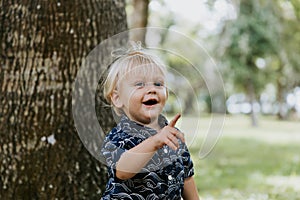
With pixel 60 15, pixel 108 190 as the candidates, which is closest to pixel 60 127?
pixel 60 15

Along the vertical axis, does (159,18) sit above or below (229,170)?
above

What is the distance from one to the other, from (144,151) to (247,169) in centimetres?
677

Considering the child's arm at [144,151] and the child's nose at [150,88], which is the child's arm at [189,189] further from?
the child's nose at [150,88]

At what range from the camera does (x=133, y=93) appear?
252 centimetres

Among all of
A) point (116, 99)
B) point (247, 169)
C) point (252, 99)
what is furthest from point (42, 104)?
point (252, 99)

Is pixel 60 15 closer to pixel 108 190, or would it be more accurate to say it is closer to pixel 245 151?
pixel 108 190

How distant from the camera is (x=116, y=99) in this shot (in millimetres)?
2635

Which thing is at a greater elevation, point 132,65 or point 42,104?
point 132,65

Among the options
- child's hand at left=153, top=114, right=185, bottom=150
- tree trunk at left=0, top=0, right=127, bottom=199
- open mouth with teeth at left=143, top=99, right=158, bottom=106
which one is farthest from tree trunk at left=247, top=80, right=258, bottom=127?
child's hand at left=153, top=114, right=185, bottom=150

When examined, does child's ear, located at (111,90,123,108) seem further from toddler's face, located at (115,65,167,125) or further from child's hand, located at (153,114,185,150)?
child's hand, located at (153,114,185,150)

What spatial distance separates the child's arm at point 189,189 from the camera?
288 cm

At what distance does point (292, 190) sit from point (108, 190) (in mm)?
3922

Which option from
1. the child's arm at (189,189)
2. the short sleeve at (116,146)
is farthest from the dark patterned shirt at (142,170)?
the child's arm at (189,189)

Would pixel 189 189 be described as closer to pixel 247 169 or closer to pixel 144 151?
pixel 144 151
